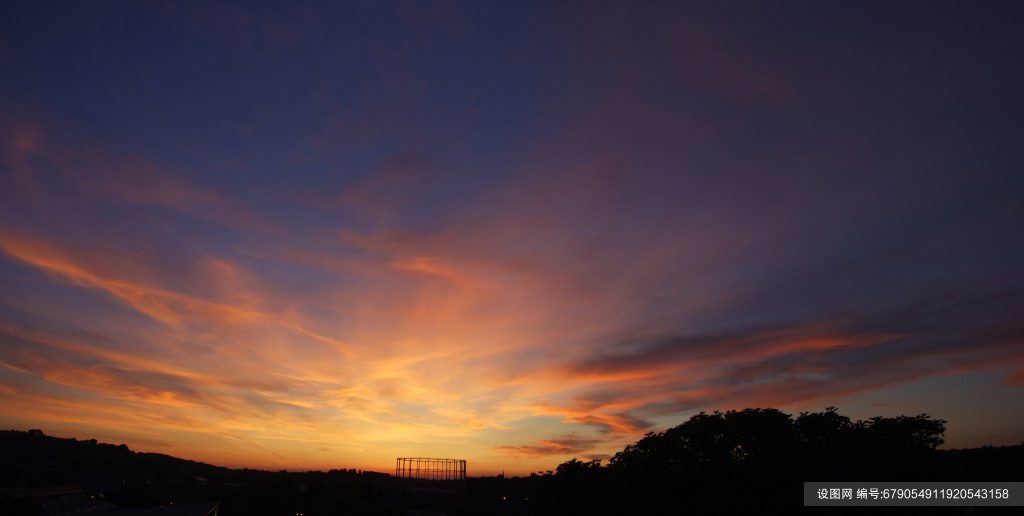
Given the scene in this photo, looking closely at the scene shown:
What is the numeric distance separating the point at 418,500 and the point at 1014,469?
58.6m

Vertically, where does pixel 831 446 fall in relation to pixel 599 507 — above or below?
above

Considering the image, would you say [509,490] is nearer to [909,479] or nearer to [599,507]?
[599,507]

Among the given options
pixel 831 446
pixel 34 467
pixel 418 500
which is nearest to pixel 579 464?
pixel 831 446

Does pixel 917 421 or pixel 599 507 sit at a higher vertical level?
pixel 917 421

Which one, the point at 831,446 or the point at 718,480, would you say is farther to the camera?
the point at 831,446

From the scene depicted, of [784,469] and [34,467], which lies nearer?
[784,469]

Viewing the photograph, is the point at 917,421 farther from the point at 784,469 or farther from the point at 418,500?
the point at 418,500

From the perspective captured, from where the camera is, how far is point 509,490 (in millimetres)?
124875

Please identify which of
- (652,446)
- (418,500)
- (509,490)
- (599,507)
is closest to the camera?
(599,507)

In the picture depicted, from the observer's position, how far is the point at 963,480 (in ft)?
111

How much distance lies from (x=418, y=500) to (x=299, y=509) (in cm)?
2371

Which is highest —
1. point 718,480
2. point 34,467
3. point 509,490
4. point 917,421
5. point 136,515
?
point 917,421

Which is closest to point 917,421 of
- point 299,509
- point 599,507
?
point 599,507

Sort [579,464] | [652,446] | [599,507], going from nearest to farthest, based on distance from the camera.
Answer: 1. [599,507]
2. [579,464]
3. [652,446]
